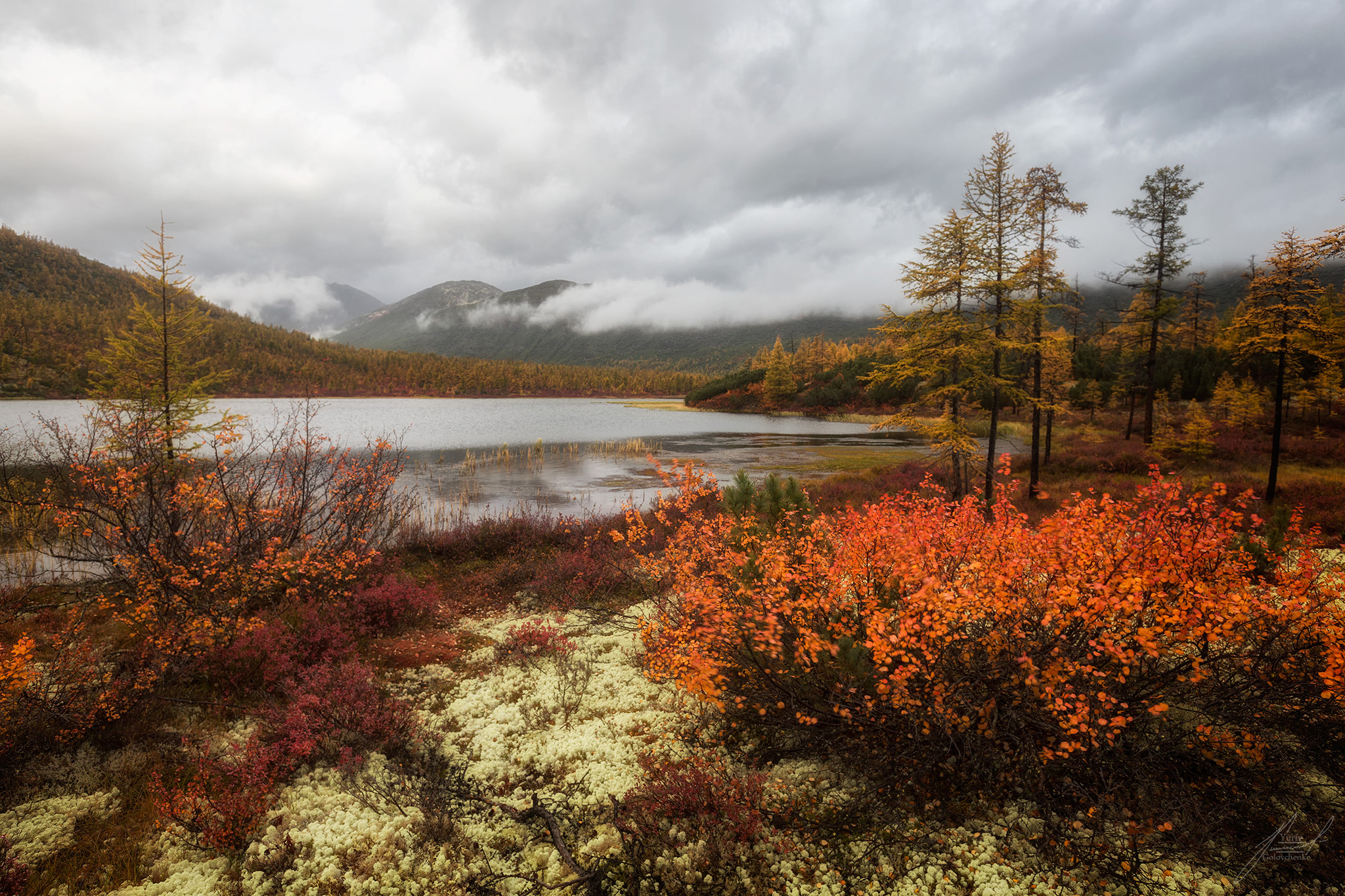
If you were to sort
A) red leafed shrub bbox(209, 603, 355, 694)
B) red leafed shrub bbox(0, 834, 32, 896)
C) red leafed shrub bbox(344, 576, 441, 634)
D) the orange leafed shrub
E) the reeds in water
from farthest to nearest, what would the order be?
the reeds in water < red leafed shrub bbox(344, 576, 441, 634) < red leafed shrub bbox(209, 603, 355, 694) < the orange leafed shrub < red leafed shrub bbox(0, 834, 32, 896)

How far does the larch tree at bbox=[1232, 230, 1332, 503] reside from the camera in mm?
18406

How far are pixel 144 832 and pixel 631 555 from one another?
850cm

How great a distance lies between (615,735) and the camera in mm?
6039

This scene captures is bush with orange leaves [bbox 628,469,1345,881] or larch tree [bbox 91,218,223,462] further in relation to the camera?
larch tree [bbox 91,218,223,462]

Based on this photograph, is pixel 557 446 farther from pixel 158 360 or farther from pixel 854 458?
pixel 158 360

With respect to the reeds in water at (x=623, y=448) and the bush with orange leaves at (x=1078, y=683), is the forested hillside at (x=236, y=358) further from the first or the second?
the bush with orange leaves at (x=1078, y=683)

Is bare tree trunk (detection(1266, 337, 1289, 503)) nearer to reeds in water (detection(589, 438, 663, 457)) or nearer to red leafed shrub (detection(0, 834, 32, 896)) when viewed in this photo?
reeds in water (detection(589, 438, 663, 457))

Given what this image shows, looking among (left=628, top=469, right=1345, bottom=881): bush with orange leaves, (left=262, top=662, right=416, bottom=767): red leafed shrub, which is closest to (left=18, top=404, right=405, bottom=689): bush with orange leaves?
(left=262, top=662, right=416, bottom=767): red leafed shrub

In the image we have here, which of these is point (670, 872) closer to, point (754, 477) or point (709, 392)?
point (754, 477)

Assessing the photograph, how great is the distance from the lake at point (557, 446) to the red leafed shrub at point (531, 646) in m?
5.76

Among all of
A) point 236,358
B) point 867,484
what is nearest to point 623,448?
point 867,484

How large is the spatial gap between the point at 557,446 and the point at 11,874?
4015cm

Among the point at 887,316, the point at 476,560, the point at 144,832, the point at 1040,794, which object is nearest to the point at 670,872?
the point at 1040,794

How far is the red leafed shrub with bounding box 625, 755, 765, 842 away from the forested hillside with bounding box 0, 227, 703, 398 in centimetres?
10457
